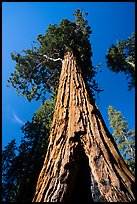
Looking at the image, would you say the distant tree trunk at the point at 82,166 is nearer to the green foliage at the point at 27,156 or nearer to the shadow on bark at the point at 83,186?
the shadow on bark at the point at 83,186

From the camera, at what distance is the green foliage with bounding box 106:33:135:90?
13086 mm

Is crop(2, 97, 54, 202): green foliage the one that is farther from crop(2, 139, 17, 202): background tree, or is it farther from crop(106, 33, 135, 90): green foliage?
crop(106, 33, 135, 90): green foliage

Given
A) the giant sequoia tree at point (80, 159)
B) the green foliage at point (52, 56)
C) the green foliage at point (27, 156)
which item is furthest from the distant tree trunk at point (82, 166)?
the green foliage at point (27, 156)

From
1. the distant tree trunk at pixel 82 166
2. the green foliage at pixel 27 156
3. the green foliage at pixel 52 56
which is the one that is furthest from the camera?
the green foliage at pixel 27 156

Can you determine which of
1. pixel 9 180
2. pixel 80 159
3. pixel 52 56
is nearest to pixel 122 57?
pixel 52 56

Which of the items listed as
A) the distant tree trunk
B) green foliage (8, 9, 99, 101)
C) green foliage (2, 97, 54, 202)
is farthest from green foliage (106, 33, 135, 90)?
the distant tree trunk

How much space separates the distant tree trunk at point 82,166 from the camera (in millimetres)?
2721

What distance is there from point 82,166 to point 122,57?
1168cm

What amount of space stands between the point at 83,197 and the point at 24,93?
989 cm

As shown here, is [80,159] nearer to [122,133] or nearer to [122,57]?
[122,57]

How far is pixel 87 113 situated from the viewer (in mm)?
3957

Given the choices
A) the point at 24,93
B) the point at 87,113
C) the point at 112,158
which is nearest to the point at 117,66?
the point at 24,93

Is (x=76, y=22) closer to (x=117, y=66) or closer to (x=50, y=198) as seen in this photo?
(x=117, y=66)

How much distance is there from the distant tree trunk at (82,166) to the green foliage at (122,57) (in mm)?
9965
